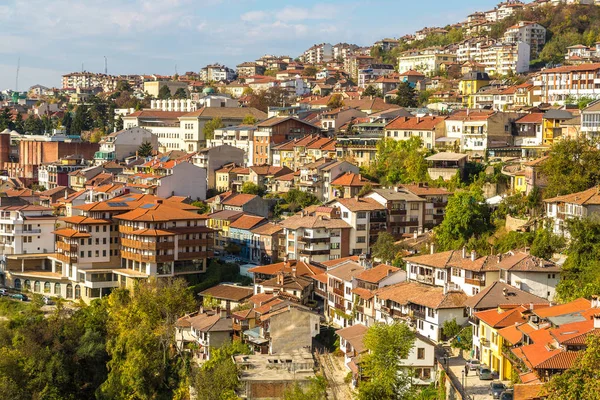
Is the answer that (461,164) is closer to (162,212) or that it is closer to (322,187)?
(322,187)

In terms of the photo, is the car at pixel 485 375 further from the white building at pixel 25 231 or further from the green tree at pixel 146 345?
the white building at pixel 25 231

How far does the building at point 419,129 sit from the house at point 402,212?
253 inches

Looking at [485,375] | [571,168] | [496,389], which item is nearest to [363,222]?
[571,168]

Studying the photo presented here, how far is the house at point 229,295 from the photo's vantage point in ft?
113

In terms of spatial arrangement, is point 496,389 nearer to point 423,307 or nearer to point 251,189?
point 423,307

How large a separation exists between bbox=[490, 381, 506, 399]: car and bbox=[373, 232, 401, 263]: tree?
12.6 metres

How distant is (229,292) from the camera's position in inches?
1391

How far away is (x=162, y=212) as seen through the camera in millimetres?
39594

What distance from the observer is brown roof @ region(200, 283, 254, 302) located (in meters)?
34.6

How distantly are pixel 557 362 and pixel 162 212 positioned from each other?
73.4ft

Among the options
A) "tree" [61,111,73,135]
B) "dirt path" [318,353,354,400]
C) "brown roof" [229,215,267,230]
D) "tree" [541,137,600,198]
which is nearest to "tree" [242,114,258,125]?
"brown roof" [229,215,267,230]

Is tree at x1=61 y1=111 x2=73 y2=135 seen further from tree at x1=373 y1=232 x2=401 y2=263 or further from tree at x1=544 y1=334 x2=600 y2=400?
tree at x1=544 y1=334 x2=600 y2=400

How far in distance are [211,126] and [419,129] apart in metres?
21.1

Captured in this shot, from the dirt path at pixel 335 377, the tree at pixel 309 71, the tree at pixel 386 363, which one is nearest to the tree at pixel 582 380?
the tree at pixel 386 363
